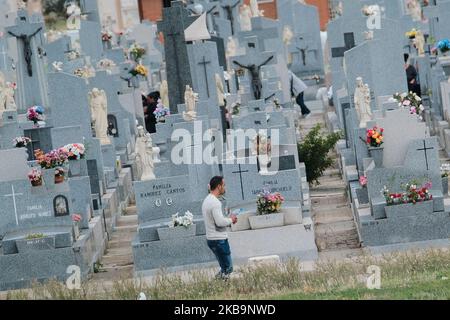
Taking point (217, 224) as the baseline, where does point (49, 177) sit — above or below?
above

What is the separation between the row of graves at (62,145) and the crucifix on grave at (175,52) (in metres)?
1.69

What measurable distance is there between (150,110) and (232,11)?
1450 cm

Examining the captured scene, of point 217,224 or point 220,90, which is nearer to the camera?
point 217,224

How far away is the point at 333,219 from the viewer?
23.2 meters

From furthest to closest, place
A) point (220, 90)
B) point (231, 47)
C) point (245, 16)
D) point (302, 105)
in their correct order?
point (245, 16) < point (231, 47) < point (302, 105) < point (220, 90)

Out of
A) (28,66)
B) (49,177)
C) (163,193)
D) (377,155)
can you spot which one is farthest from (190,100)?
(28,66)

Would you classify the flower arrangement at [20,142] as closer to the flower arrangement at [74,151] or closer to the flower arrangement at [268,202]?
the flower arrangement at [74,151]

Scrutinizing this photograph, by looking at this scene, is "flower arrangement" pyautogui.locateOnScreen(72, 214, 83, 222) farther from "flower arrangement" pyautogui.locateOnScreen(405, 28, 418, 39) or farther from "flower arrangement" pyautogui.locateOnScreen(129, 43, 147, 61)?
"flower arrangement" pyautogui.locateOnScreen(129, 43, 147, 61)

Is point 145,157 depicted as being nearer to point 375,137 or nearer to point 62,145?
point 62,145

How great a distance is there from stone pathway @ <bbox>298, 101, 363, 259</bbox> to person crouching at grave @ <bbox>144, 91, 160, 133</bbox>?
5.13m

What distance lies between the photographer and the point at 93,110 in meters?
27.6
